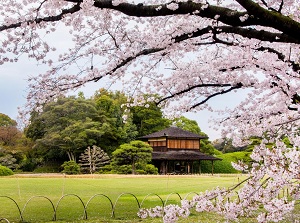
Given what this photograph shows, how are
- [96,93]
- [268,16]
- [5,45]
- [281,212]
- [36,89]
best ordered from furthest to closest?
[96,93], [36,89], [5,45], [268,16], [281,212]

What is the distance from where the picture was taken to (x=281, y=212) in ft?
9.47

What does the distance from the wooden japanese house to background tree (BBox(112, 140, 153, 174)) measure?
2399 millimetres

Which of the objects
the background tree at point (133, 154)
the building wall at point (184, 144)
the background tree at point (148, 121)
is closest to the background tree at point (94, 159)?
the background tree at point (133, 154)

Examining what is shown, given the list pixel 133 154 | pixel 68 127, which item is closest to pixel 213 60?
pixel 133 154

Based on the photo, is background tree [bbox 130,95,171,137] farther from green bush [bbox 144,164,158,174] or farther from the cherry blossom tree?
the cherry blossom tree

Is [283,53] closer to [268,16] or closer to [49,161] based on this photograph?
[268,16]

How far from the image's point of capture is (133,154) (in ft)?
91.2

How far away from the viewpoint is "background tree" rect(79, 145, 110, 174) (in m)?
29.2

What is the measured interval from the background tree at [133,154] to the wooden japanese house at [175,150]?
2.40m

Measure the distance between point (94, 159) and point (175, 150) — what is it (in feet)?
22.9

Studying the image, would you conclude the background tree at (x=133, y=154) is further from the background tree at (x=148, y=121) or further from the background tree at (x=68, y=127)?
the background tree at (x=148, y=121)

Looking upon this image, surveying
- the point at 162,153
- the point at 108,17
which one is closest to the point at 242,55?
the point at 108,17

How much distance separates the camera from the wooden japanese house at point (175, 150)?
1244 inches

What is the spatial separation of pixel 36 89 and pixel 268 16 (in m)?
3.33
